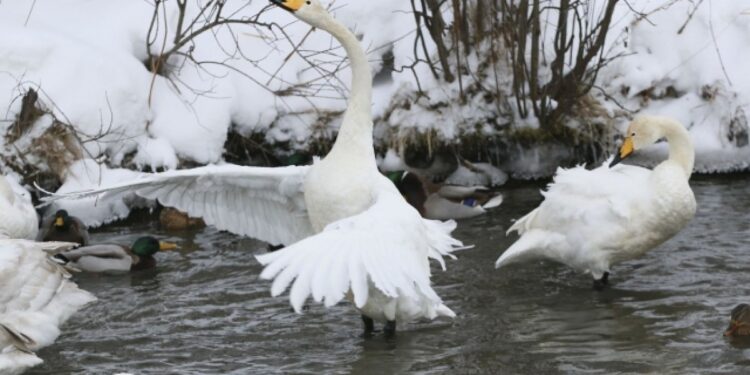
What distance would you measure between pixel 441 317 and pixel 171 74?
567 centimetres

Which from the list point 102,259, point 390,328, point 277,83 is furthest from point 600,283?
point 277,83

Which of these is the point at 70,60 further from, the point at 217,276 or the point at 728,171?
the point at 728,171

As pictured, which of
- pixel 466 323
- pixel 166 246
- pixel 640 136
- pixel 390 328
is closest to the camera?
pixel 390 328

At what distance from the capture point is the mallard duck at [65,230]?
35.0ft

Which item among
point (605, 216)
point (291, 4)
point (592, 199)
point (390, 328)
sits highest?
point (291, 4)

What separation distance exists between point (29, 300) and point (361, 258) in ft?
7.27

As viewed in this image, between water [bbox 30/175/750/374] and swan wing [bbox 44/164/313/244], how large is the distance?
0.62 metres

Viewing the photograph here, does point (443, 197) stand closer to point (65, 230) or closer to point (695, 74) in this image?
point (695, 74)

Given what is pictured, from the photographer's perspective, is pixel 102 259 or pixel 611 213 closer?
pixel 611 213

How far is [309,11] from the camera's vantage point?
7.04 metres

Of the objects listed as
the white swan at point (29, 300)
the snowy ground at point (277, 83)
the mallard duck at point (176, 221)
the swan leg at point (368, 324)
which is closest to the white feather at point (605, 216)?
the swan leg at point (368, 324)

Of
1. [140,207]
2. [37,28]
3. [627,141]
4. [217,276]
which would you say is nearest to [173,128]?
[140,207]

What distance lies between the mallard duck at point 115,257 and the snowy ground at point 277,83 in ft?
3.77

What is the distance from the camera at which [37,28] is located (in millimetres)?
12555
